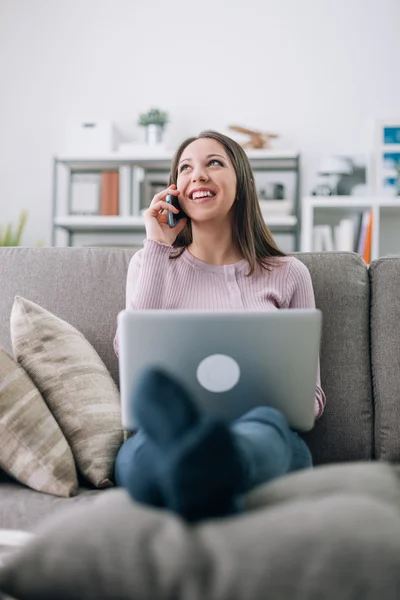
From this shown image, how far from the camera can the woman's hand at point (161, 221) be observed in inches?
70.1

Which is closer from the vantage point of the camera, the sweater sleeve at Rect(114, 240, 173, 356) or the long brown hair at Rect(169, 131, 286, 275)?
the sweater sleeve at Rect(114, 240, 173, 356)

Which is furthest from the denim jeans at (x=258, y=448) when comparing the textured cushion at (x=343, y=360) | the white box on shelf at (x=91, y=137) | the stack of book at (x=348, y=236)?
the white box on shelf at (x=91, y=137)

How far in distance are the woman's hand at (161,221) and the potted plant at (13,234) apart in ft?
6.50

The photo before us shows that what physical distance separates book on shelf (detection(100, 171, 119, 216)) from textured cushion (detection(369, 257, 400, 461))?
2163 mm

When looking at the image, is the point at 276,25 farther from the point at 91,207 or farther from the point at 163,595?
the point at 163,595

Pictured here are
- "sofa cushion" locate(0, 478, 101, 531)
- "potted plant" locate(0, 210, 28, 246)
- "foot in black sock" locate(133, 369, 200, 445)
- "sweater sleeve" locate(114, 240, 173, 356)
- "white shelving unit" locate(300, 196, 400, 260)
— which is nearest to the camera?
"foot in black sock" locate(133, 369, 200, 445)

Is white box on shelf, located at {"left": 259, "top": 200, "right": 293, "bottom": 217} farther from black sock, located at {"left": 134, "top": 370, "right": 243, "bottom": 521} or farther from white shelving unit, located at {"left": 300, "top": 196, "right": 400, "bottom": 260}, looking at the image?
black sock, located at {"left": 134, "top": 370, "right": 243, "bottom": 521}

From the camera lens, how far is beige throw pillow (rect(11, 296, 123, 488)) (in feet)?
4.68

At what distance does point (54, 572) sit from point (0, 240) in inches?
126

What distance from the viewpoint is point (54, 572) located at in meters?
0.75

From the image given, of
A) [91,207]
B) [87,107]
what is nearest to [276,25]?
[87,107]

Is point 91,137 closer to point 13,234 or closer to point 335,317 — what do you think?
point 13,234

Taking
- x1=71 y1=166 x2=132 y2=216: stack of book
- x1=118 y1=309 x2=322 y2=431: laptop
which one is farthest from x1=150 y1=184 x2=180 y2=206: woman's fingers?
x1=71 y1=166 x2=132 y2=216: stack of book

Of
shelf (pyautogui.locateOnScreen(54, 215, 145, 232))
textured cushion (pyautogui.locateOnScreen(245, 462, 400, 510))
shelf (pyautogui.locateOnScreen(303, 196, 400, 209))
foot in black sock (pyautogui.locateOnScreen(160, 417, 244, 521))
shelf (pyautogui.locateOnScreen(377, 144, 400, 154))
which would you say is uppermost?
shelf (pyautogui.locateOnScreen(377, 144, 400, 154))
